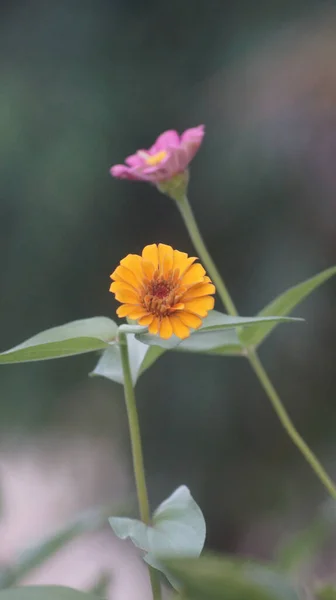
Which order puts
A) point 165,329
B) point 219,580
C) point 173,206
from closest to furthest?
point 219,580 → point 165,329 → point 173,206

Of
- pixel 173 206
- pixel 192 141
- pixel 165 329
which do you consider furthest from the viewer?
pixel 173 206

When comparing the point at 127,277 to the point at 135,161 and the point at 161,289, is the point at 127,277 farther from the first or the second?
the point at 135,161

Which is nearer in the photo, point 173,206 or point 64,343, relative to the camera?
point 64,343

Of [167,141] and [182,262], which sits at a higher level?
[167,141]

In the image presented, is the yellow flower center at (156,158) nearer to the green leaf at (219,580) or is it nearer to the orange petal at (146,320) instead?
the orange petal at (146,320)

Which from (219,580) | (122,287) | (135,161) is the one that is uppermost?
(135,161)

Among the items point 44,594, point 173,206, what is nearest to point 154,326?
point 44,594

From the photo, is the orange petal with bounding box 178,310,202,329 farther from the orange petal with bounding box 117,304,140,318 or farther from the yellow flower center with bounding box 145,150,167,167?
the yellow flower center with bounding box 145,150,167,167
